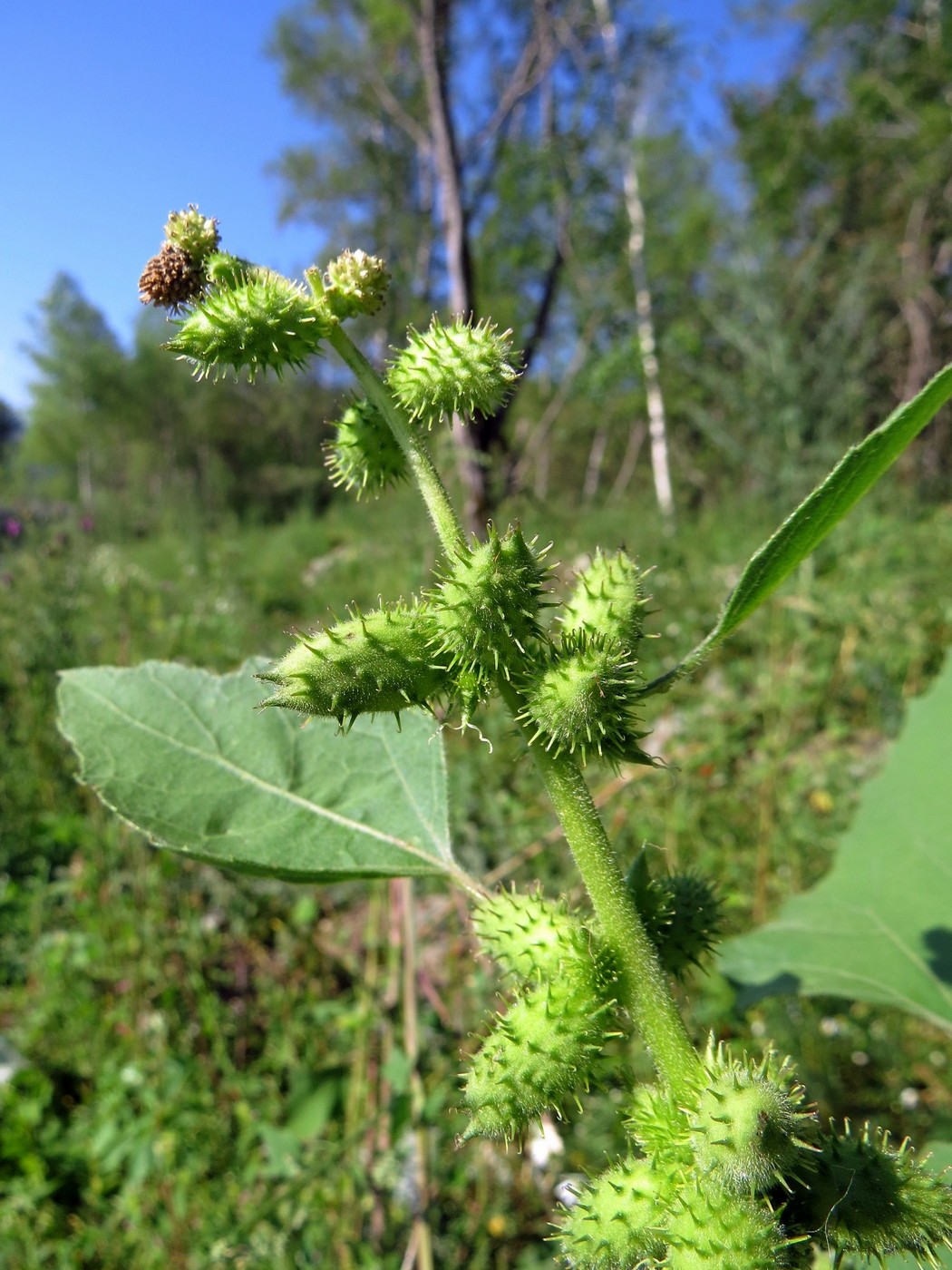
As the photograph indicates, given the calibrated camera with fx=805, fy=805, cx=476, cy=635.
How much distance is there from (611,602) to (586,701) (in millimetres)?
133

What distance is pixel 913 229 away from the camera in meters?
15.5

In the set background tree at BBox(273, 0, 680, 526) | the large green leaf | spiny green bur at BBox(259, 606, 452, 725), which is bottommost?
the large green leaf

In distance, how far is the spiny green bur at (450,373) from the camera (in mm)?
759

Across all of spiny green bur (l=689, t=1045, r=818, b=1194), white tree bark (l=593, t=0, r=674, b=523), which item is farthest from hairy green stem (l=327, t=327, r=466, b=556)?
white tree bark (l=593, t=0, r=674, b=523)

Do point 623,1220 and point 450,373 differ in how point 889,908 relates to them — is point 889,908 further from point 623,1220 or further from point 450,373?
point 450,373

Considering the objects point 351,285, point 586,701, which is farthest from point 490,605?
point 351,285

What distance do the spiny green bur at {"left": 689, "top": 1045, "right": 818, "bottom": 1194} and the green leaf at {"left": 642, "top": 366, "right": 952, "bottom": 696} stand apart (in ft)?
1.02

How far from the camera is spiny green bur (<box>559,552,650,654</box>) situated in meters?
0.75

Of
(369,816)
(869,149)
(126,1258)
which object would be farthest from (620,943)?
(869,149)

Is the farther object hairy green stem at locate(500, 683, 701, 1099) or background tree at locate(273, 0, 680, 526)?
background tree at locate(273, 0, 680, 526)

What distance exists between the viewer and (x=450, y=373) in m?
0.76

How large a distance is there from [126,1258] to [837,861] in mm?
2326

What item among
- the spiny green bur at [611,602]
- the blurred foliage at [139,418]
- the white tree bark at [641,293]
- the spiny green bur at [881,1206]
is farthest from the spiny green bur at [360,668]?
the blurred foliage at [139,418]

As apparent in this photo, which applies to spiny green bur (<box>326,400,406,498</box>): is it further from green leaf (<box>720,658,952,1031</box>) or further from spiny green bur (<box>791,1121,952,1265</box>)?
green leaf (<box>720,658,952,1031</box>)
